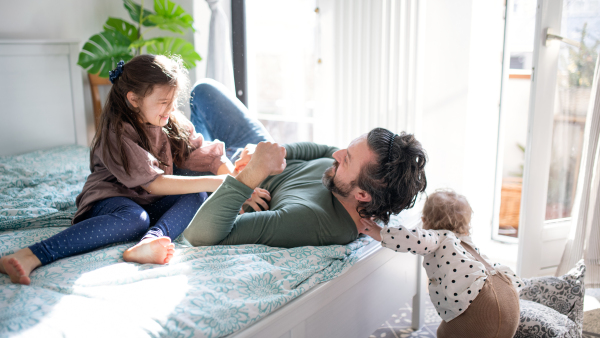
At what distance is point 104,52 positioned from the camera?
114 inches

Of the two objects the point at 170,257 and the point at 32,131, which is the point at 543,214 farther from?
the point at 32,131

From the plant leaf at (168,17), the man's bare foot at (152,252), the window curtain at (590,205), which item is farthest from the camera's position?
the plant leaf at (168,17)

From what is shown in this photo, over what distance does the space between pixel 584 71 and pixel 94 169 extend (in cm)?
206

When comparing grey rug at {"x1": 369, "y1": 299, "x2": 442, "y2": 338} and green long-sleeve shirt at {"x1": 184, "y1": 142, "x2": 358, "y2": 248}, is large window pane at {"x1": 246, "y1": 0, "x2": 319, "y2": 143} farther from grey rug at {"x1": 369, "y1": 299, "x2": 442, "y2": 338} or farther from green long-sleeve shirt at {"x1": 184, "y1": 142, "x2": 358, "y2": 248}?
green long-sleeve shirt at {"x1": 184, "y1": 142, "x2": 358, "y2": 248}

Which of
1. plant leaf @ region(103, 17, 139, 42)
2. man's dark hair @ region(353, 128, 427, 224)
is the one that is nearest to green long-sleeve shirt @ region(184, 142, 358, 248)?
man's dark hair @ region(353, 128, 427, 224)

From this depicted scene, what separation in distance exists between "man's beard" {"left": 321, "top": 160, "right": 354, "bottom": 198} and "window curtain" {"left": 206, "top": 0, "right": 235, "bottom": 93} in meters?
1.58

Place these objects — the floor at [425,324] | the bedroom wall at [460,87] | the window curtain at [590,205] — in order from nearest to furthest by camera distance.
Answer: the floor at [425,324] → the window curtain at [590,205] → the bedroom wall at [460,87]

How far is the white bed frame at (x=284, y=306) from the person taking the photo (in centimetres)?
112

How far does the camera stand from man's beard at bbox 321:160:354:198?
1346mm

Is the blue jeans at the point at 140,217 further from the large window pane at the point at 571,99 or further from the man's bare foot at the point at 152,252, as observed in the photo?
the large window pane at the point at 571,99

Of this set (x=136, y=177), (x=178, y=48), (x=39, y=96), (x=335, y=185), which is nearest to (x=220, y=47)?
(x=178, y=48)

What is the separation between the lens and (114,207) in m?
1.34

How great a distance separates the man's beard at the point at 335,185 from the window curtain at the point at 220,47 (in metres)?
1.58

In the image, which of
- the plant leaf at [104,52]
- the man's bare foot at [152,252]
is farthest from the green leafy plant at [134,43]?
the man's bare foot at [152,252]
